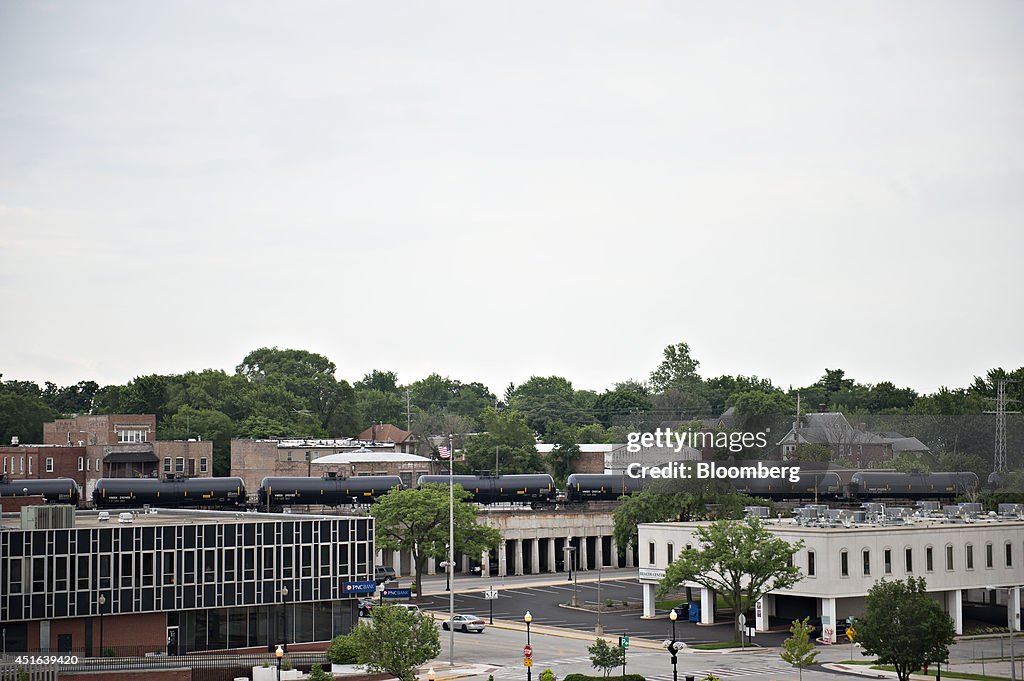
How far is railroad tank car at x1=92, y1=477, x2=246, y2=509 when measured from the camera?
338 ft

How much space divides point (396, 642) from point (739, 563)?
82.4 ft

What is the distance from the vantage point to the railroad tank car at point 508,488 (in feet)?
378

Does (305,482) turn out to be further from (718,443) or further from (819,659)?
(819,659)

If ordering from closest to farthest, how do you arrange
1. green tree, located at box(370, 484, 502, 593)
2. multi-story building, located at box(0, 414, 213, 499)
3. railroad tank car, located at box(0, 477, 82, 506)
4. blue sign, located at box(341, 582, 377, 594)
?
blue sign, located at box(341, 582, 377, 594) → green tree, located at box(370, 484, 502, 593) → railroad tank car, located at box(0, 477, 82, 506) → multi-story building, located at box(0, 414, 213, 499)

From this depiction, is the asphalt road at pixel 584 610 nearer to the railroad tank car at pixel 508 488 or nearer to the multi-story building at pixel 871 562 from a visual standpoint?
the multi-story building at pixel 871 562

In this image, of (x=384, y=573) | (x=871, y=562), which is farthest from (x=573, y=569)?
(x=871, y=562)

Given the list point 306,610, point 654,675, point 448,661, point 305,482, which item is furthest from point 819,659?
point 305,482

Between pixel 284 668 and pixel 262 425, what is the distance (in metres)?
115

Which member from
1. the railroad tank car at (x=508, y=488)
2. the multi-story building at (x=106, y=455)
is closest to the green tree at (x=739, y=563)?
the railroad tank car at (x=508, y=488)

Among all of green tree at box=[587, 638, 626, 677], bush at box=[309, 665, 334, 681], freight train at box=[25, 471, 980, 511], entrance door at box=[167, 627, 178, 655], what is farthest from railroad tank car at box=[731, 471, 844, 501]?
bush at box=[309, 665, 334, 681]

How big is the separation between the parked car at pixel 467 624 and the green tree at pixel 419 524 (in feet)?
39.6

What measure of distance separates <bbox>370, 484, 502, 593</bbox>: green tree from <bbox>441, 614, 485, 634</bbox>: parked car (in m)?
12.1

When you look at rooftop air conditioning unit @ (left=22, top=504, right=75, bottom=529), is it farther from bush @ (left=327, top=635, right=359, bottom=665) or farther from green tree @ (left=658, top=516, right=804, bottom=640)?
green tree @ (left=658, top=516, right=804, bottom=640)

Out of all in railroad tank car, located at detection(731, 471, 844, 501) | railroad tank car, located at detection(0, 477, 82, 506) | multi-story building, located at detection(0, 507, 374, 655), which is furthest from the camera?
railroad tank car, located at detection(731, 471, 844, 501)
